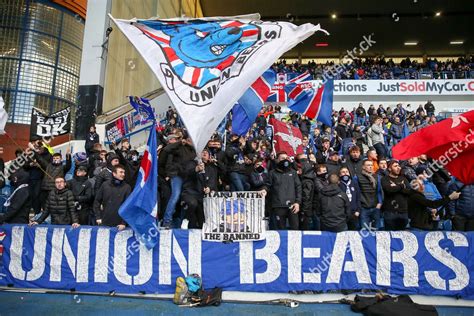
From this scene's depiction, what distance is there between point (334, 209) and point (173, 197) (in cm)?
277

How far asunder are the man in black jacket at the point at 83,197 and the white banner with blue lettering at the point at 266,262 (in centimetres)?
80

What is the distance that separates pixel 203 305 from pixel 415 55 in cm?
4135

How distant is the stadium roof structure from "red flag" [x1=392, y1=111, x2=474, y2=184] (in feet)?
90.4

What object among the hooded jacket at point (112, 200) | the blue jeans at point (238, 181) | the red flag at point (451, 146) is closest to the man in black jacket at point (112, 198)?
the hooded jacket at point (112, 200)

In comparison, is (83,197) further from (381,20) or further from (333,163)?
(381,20)

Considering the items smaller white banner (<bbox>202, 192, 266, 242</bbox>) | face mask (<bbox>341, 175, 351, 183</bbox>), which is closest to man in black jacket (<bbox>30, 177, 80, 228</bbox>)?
smaller white banner (<bbox>202, 192, 266, 242</bbox>)

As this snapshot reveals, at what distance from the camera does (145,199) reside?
5.43 meters

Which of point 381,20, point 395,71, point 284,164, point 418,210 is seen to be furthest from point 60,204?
point 381,20

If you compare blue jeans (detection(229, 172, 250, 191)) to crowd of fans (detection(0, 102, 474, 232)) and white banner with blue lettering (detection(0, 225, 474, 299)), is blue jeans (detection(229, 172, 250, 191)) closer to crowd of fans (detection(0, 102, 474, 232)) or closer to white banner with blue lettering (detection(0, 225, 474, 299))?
crowd of fans (detection(0, 102, 474, 232))

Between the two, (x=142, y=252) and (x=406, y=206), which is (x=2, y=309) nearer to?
(x=142, y=252)

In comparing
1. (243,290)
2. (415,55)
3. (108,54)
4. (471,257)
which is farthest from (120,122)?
(415,55)

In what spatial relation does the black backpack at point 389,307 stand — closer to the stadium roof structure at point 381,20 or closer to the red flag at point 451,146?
the red flag at point 451,146

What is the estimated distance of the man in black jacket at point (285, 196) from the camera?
20.6 ft

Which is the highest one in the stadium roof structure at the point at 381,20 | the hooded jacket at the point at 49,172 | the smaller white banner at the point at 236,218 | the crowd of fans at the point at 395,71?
the stadium roof structure at the point at 381,20
